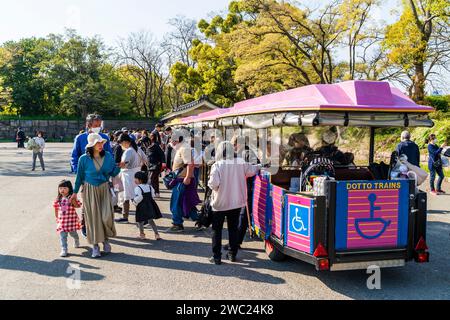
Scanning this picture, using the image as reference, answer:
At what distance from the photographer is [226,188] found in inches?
220

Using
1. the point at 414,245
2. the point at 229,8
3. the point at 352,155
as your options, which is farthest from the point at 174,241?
the point at 229,8

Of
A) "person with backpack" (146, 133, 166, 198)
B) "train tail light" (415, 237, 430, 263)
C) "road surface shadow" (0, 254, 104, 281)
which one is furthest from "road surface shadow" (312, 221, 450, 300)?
"person with backpack" (146, 133, 166, 198)

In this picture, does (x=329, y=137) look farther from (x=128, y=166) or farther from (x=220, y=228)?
(x=128, y=166)

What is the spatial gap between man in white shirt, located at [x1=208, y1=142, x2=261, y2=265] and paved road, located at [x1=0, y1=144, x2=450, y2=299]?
0.57m

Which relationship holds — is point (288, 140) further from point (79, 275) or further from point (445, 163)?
point (445, 163)

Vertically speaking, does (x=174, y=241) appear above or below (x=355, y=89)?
below

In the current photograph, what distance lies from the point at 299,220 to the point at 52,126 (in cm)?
4739

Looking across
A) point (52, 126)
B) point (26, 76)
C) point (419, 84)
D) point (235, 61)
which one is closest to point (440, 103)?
point (419, 84)

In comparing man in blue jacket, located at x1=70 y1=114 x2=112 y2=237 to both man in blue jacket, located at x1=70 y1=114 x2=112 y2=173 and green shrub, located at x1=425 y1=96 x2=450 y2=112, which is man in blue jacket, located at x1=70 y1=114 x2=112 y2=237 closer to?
man in blue jacket, located at x1=70 y1=114 x2=112 y2=173

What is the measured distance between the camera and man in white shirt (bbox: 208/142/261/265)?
5.57 metres

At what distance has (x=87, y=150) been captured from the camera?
5848 millimetres

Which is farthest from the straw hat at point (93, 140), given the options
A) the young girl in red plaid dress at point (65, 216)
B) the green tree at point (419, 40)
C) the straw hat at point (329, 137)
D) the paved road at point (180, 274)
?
the green tree at point (419, 40)

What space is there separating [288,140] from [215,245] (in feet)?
6.69
